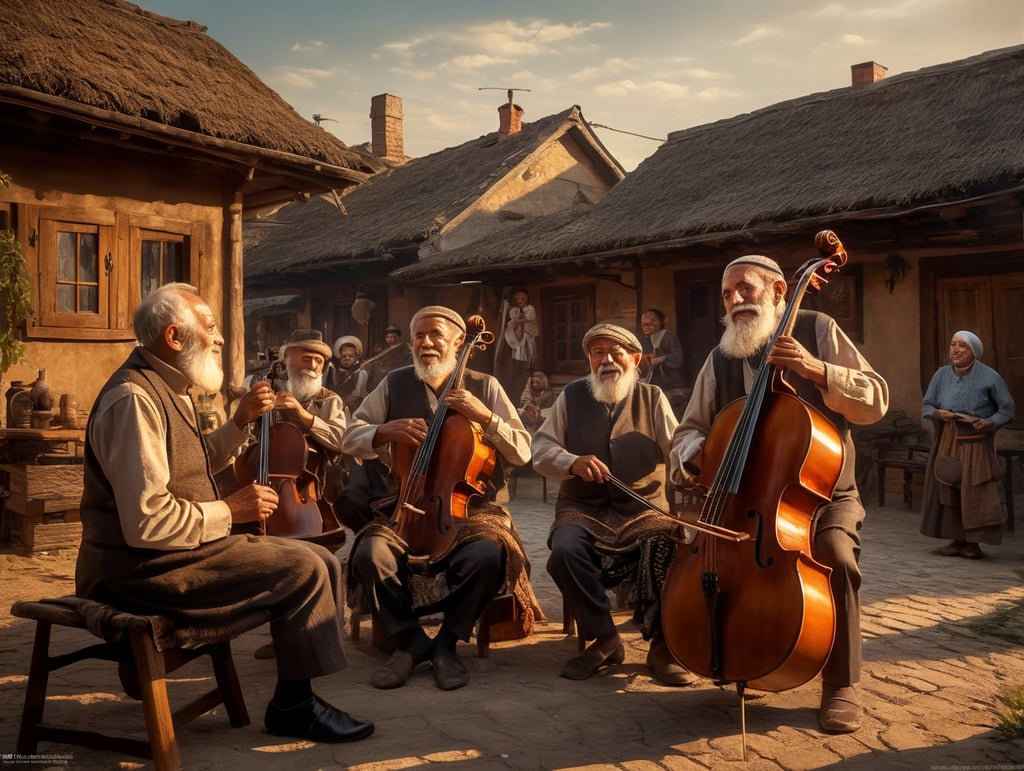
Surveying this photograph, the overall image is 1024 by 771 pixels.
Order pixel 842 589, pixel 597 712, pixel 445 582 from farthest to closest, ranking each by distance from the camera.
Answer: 1. pixel 445 582
2. pixel 597 712
3. pixel 842 589

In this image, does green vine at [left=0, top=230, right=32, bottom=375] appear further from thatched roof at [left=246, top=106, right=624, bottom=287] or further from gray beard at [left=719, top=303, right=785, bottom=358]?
thatched roof at [left=246, top=106, right=624, bottom=287]

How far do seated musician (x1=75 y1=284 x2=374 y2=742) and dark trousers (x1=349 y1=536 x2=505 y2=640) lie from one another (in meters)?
0.71

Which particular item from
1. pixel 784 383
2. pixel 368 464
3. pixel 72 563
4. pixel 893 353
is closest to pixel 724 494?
pixel 784 383

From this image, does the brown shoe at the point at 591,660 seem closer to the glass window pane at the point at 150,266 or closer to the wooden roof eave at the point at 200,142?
the wooden roof eave at the point at 200,142

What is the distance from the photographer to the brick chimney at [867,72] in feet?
44.3

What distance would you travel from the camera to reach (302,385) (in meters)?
4.81

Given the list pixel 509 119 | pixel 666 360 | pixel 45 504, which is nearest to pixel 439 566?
pixel 45 504

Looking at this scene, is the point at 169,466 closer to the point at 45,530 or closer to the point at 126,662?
the point at 126,662

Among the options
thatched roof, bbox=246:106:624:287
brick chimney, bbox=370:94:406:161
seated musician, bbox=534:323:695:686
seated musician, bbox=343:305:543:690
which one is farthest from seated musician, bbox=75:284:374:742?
brick chimney, bbox=370:94:406:161

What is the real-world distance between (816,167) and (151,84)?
273 inches

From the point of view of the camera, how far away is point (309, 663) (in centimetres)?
296

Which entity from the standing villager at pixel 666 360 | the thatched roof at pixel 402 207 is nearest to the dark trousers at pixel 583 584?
the standing villager at pixel 666 360

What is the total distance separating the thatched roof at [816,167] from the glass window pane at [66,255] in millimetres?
5864

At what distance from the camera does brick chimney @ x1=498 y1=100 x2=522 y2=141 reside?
60.7ft
